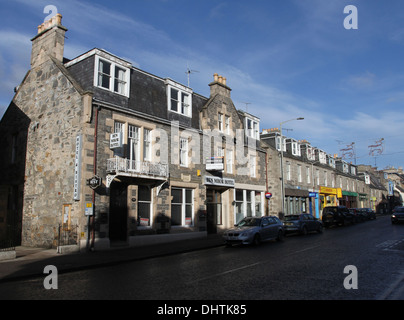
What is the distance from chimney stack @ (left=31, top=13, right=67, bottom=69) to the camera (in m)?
19.5

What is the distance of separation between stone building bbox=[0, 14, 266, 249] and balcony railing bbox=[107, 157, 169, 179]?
0.19ft

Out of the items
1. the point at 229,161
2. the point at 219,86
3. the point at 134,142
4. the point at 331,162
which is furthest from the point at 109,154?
the point at 331,162

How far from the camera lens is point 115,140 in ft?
55.2

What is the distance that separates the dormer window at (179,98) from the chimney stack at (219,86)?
3.68 m

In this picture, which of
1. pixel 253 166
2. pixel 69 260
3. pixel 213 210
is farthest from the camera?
pixel 253 166

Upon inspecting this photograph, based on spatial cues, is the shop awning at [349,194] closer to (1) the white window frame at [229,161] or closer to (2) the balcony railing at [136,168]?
(1) the white window frame at [229,161]

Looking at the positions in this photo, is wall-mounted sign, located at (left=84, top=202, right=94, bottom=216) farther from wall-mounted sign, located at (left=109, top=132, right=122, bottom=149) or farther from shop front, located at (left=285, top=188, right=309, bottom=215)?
shop front, located at (left=285, top=188, right=309, bottom=215)

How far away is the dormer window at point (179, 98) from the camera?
71.6 feet

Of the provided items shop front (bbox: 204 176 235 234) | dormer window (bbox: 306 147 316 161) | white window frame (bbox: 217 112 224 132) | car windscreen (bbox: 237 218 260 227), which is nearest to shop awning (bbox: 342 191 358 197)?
dormer window (bbox: 306 147 316 161)

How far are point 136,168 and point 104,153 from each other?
1.81m

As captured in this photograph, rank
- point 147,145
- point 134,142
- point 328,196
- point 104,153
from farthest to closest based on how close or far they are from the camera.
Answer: point 328,196 → point 147,145 → point 134,142 → point 104,153

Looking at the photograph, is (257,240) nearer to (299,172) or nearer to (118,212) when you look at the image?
(118,212)
